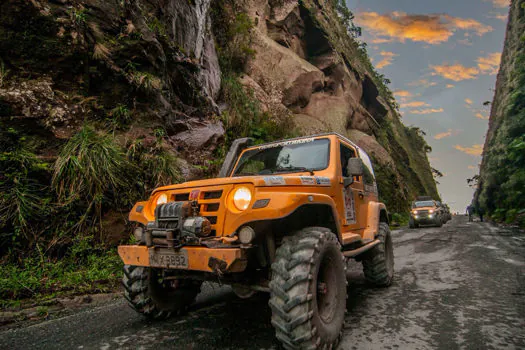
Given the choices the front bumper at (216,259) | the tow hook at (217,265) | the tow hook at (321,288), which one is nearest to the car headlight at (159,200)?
the front bumper at (216,259)

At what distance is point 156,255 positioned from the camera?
2.64m

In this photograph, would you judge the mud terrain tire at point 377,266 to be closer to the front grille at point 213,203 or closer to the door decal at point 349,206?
the door decal at point 349,206

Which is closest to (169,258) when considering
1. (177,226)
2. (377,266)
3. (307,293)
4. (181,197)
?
(177,226)

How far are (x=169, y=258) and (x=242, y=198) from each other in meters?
0.79

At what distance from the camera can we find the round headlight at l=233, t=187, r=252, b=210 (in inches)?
104

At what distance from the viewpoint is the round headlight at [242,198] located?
2.63 m

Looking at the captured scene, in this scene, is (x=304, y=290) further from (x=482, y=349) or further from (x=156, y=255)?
(x=482, y=349)

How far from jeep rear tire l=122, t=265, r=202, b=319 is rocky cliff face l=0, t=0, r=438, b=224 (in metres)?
3.43

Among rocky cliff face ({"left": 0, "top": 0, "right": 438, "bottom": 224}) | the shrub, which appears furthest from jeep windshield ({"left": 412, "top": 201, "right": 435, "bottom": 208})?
the shrub

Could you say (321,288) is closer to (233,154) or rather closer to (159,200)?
(159,200)

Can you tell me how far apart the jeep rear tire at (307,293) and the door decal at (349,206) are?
0.99 meters

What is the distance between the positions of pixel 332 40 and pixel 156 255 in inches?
926

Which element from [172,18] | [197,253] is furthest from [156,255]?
[172,18]

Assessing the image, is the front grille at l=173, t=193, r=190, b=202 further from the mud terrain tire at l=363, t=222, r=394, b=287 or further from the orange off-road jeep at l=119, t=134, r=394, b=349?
the mud terrain tire at l=363, t=222, r=394, b=287
